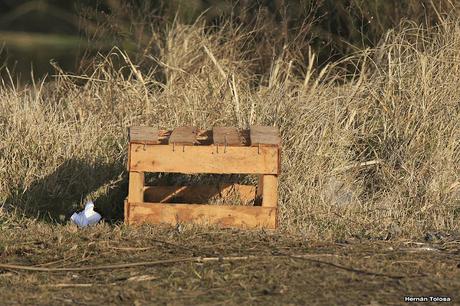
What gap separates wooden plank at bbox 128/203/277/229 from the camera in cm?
681

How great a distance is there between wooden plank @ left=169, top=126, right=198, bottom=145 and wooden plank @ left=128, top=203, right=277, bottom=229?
504 mm

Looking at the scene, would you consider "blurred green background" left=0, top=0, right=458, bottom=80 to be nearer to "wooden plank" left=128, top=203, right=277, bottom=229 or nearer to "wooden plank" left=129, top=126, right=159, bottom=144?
"wooden plank" left=129, top=126, right=159, bottom=144

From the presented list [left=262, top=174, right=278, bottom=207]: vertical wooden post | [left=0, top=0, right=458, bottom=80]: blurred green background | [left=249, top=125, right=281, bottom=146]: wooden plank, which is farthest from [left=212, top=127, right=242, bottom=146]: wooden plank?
[left=0, top=0, right=458, bottom=80]: blurred green background

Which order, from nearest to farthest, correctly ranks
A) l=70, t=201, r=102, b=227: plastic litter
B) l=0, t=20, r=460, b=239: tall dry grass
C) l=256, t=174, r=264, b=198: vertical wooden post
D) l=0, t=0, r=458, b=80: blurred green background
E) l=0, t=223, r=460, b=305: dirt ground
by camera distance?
l=0, t=223, r=460, b=305: dirt ground < l=70, t=201, r=102, b=227: plastic litter < l=256, t=174, r=264, b=198: vertical wooden post < l=0, t=20, r=460, b=239: tall dry grass < l=0, t=0, r=458, b=80: blurred green background

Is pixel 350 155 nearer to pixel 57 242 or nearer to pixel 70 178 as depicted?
pixel 70 178

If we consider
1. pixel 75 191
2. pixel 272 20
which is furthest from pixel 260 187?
pixel 272 20

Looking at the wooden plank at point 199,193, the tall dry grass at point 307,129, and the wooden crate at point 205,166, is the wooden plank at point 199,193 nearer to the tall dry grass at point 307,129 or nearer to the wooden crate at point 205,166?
the tall dry grass at point 307,129

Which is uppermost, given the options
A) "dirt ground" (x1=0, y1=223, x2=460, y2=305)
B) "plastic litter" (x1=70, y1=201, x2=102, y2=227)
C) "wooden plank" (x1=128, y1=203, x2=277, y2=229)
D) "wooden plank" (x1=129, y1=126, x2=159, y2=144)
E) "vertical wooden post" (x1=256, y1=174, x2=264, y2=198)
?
"wooden plank" (x1=129, y1=126, x2=159, y2=144)

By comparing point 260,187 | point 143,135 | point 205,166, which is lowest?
point 260,187

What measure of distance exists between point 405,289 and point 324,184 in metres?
2.71

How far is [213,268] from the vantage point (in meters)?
5.66

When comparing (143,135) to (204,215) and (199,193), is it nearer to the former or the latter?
(204,215)

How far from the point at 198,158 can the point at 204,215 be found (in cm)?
46

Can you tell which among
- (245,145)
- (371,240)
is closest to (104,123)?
(245,145)
